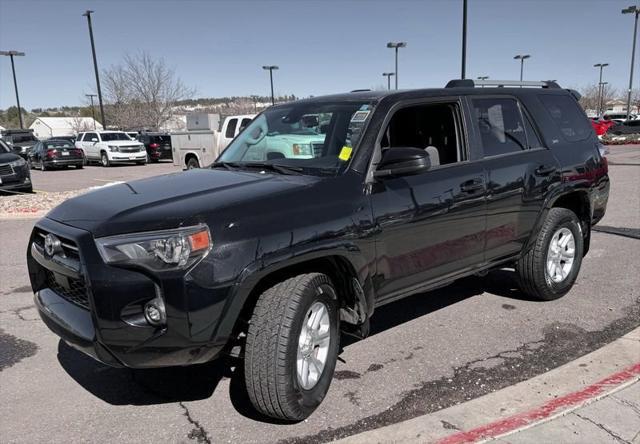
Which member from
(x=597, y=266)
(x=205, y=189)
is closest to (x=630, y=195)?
(x=597, y=266)

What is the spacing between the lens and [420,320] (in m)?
4.80

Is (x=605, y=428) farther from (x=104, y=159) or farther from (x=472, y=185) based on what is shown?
(x=104, y=159)

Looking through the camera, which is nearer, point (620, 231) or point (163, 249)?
point (163, 249)

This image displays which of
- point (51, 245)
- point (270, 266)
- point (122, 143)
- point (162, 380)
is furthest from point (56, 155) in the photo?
point (270, 266)

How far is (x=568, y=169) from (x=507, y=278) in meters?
1.48

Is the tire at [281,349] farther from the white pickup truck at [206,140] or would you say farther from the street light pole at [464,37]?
the street light pole at [464,37]

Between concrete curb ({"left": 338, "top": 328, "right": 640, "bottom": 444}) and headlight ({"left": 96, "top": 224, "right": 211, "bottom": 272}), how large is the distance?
1.32m

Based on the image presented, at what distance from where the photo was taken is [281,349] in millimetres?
2930

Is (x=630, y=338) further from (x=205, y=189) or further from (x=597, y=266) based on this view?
(x=205, y=189)

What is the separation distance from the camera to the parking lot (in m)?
3.20

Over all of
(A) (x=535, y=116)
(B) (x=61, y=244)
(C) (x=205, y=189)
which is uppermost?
(A) (x=535, y=116)

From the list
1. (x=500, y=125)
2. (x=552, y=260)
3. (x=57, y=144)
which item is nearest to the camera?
(x=500, y=125)

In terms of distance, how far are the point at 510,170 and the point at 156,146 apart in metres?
26.6

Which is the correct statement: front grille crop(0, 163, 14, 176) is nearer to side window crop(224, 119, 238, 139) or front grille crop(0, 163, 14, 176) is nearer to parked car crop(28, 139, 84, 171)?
side window crop(224, 119, 238, 139)
